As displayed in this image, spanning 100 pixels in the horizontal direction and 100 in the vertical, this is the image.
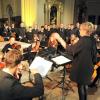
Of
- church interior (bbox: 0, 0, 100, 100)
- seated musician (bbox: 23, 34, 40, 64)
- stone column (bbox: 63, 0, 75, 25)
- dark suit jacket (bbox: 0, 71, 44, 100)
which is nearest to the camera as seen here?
dark suit jacket (bbox: 0, 71, 44, 100)

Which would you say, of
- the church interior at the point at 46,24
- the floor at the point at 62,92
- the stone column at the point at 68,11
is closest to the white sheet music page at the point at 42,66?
the floor at the point at 62,92

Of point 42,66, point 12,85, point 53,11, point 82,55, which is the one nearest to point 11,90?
point 12,85

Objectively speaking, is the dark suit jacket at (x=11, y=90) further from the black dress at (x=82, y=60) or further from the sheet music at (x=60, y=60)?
the sheet music at (x=60, y=60)

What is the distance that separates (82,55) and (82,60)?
0.10m

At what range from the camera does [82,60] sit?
3918 millimetres

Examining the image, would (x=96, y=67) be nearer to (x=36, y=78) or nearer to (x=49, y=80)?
(x=49, y=80)

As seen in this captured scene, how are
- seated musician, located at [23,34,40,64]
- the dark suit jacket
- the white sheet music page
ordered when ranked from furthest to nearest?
seated musician, located at [23,34,40,64], the white sheet music page, the dark suit jacket

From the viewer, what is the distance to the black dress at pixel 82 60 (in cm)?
378

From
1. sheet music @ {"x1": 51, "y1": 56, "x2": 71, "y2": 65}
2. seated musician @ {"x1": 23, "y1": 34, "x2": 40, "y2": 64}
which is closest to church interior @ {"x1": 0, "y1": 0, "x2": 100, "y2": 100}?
seated musician @ {"x1": 23, "y1": 34, "x2": 40, "y2": 64}

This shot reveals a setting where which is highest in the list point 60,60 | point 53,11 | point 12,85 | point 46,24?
point 53,11

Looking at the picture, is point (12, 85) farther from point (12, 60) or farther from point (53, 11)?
point (53, 11)

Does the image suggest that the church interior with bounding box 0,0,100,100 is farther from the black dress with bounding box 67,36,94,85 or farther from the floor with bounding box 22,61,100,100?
the black dress with bounding box 67,36,94,85

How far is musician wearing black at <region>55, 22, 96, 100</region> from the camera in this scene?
3773mm

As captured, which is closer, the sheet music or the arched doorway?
the sheet music
